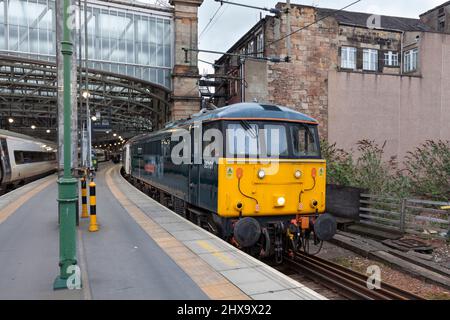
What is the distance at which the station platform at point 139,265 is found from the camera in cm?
468

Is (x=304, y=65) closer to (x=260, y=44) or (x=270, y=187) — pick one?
(x=260, y=44)

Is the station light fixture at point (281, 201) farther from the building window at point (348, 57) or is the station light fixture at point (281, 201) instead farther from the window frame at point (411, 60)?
the window frame at point (411, 60)

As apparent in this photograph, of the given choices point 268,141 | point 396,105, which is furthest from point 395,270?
point 396,105

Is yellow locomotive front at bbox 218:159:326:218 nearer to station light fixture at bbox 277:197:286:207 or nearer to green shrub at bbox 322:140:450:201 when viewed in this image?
station light fixture at bbox 277:197:286:207

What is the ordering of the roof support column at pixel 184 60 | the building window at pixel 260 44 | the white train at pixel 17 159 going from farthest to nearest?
the roof support column at pixel 184 60 → the building window at pixel 260 44 → the white train at pixel 17 159

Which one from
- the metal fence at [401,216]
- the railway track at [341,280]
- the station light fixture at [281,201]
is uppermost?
the station light fixture at [281,201]

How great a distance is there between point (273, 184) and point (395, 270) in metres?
3.63

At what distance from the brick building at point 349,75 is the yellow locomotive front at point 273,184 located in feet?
49.8

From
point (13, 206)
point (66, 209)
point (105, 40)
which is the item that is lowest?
point (13, 206)

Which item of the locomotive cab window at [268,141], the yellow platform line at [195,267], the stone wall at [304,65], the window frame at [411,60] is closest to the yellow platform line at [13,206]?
the yellow platform line at [195,267]

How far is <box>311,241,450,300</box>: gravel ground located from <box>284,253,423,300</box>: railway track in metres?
0.85

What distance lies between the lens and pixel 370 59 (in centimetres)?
2675

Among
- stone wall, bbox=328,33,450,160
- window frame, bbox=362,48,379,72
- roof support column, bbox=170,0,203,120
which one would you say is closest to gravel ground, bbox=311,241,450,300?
stone wall, bbox=328,33,450,160

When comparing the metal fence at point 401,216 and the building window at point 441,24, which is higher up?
the building window at point 441,24
